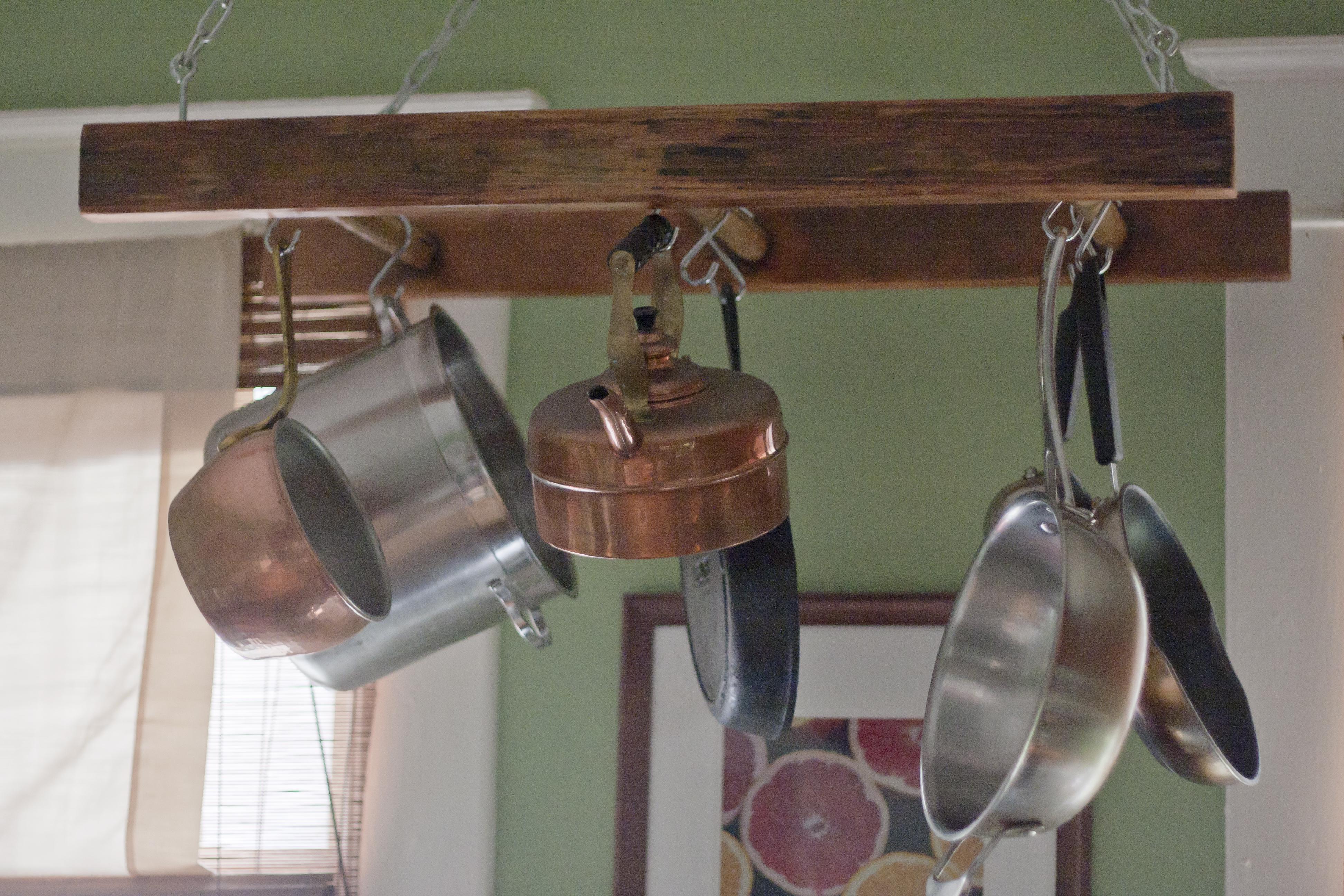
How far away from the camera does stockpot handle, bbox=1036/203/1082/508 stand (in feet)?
2.26

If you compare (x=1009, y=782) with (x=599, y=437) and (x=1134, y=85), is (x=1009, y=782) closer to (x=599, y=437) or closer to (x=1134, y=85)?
(x=599, y=437)

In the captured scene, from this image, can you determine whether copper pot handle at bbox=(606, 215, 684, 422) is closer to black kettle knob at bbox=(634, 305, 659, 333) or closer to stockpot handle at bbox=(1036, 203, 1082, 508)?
black kettle knob at bbox=(634, 305, 659, 333)

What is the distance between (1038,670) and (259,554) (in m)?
0.56

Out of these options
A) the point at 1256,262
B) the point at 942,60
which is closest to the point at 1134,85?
the point at 942,60

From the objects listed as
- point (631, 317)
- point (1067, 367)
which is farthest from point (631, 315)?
point (1067, 367)

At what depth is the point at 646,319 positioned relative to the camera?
25.6 inches

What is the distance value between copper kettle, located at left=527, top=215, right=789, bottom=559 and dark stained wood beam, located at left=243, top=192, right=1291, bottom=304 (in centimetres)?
26

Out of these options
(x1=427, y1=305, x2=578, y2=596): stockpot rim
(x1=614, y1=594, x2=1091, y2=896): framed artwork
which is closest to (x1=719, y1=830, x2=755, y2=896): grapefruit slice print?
(x1=614, y1=594, x2=1091, y2=896): framed artwork

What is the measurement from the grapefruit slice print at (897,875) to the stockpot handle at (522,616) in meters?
0.50

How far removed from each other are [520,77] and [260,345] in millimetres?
448

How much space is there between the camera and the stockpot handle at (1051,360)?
689mm

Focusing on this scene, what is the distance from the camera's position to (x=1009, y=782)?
0.61 metres

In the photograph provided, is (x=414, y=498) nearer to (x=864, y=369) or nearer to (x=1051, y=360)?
(x=1051, y=360)

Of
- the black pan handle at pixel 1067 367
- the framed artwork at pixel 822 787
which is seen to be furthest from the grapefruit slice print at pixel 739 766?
the black pan handle at pixel 1067 367
